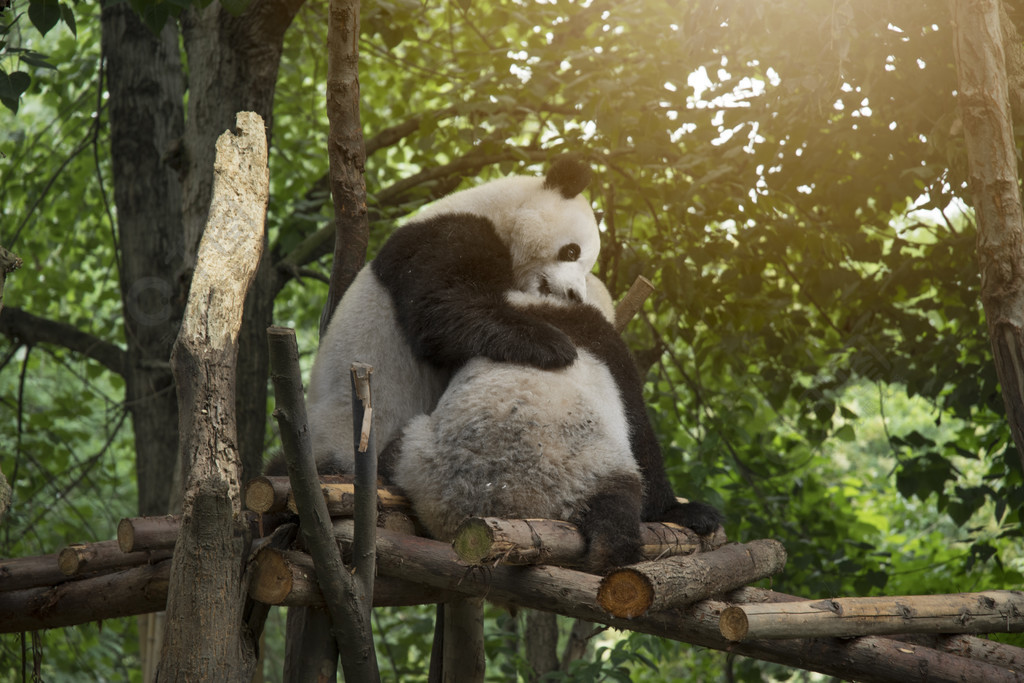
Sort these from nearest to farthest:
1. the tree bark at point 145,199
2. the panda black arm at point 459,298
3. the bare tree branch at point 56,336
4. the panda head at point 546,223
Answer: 1. the panda black arm at point 459,298
2. the panda head at point 546,223
3. the tree bark at point 145,199
4. the bare tree branch at point 56,336

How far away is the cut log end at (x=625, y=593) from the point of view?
2.06 m

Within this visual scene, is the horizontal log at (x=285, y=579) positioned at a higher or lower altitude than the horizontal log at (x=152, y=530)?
lower

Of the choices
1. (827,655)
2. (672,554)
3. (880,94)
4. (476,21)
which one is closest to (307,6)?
(476,21)

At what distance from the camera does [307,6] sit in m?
5.39

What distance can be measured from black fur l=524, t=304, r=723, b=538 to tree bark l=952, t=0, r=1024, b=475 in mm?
1050

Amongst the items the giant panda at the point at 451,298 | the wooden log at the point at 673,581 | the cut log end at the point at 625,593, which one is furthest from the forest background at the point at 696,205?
the cut log end at the point at 625,593

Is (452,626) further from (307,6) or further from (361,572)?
(307,6)

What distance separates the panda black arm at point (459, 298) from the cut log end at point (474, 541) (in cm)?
68

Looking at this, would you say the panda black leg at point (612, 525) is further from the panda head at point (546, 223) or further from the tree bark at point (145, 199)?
the tree bark at point (145, 199)

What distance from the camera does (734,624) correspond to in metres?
2.18

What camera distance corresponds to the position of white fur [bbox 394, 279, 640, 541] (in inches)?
99.6

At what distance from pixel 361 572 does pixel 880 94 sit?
3.30 meters

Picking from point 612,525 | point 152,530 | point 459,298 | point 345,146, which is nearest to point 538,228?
point 459,298

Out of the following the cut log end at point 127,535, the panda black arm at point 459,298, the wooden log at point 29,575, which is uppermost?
the panda black arm at point 459,298
